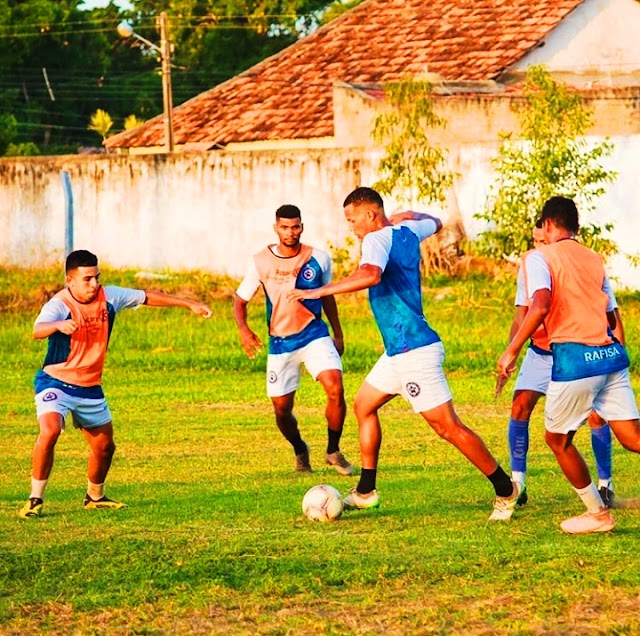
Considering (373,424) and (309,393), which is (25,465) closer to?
(373,424)

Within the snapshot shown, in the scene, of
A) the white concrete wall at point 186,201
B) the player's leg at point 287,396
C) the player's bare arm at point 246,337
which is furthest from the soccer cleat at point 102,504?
the white concrete wall at point 186,201

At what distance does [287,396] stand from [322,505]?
3.11 meters

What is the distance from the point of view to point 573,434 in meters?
9.51

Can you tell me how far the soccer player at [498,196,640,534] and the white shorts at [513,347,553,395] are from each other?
1630 millimetres

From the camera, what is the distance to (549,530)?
31.9ft

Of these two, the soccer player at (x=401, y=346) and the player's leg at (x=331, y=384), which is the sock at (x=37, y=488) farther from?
the player's leg at (x=331, y=384)

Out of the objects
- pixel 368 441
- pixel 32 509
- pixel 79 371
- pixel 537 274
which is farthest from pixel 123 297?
pixel 537 274

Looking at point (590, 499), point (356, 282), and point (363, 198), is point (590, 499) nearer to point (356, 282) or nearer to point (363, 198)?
point (356, 282)

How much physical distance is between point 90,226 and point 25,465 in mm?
20321

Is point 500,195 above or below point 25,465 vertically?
above

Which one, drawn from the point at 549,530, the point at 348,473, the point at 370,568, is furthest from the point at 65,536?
the point at 348,473

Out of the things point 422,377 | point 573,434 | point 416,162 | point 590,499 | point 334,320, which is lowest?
point 590,499

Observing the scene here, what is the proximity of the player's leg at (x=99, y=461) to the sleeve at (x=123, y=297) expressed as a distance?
0.81 m

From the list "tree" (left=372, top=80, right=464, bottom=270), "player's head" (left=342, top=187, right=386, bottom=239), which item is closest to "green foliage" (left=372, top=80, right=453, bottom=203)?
"tree" (left=372, top=80, right=464, bottom=270)
